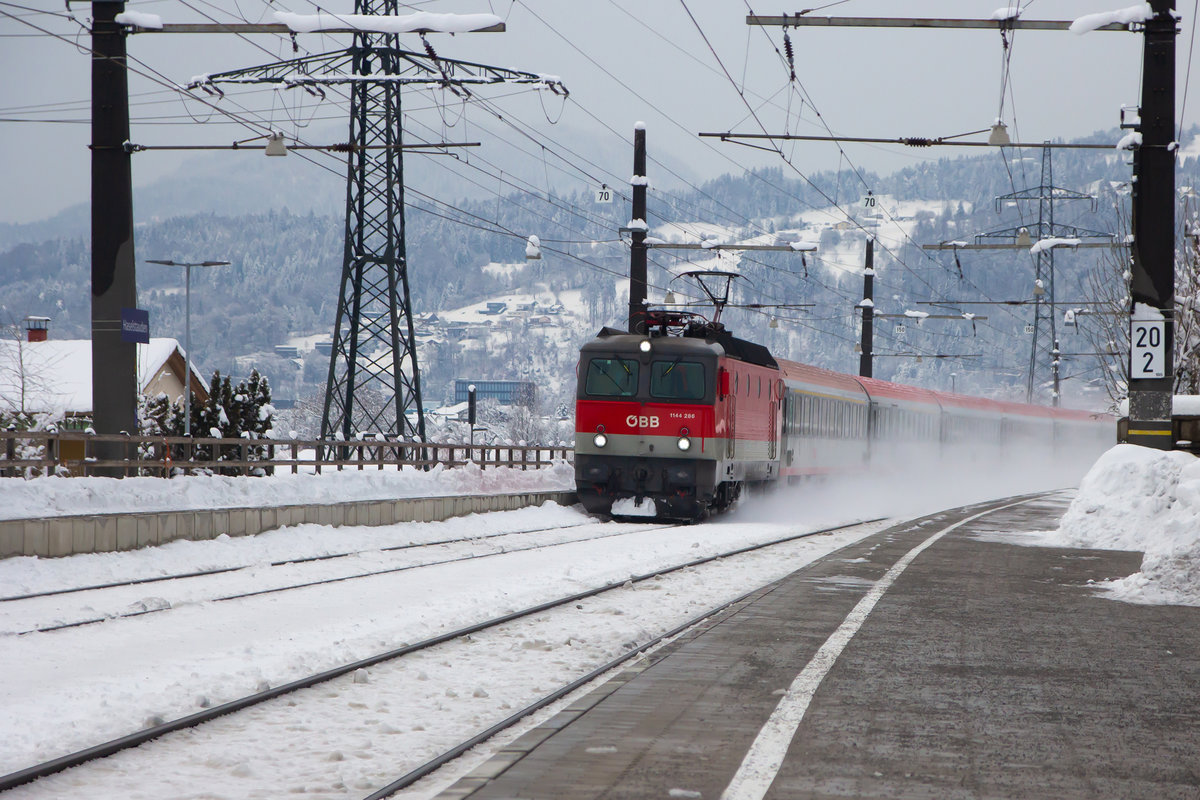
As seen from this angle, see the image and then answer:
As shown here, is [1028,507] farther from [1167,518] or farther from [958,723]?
[958,723]

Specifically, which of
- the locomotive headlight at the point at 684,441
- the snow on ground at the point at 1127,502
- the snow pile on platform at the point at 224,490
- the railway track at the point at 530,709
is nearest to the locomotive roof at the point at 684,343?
the locomotive headlight at the point at 684,441

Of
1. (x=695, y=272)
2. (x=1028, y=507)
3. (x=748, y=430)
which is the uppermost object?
(x=695, y=272)

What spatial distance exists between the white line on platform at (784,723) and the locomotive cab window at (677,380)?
12.1 m

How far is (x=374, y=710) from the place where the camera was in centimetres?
728

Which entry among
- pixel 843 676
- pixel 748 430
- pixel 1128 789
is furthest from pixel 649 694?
pixel 748 430

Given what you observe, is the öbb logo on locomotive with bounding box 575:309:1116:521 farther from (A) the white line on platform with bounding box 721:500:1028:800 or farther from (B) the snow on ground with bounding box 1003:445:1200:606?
(A) the white line on platform with bounding box 721:500:1028:800

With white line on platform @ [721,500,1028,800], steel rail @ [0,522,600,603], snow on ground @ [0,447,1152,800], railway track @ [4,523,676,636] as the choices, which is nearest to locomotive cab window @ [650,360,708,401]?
snow on ground @ [0,447,1152,800]

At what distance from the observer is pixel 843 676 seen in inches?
323

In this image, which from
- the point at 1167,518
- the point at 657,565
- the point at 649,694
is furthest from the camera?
the point at 657,565

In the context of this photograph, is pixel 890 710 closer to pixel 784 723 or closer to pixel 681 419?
pixel 784 723

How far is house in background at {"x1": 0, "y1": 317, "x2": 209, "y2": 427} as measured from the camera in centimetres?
5872

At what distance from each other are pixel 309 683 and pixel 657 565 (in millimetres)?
8120

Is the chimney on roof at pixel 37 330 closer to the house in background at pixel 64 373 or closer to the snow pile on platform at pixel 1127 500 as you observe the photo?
the house in background at pixel 64 373

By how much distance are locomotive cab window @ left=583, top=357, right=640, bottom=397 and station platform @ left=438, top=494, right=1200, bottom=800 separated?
462 inches
